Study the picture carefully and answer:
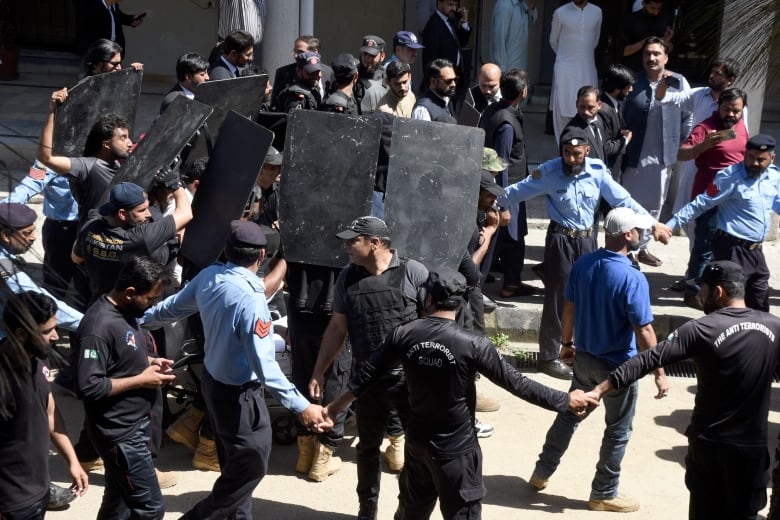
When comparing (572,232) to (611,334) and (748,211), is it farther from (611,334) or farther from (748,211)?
(611,334)

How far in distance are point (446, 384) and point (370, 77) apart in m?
4.69

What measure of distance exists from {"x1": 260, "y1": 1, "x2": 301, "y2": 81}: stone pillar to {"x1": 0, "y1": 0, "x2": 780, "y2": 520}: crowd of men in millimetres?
1232

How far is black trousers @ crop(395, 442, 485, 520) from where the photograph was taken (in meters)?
5.06

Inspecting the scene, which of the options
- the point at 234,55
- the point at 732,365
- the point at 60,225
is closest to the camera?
the point at 732,365

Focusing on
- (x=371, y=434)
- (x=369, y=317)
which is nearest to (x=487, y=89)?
(x=369, y=317)

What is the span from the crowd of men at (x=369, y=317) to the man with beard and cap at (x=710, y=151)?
0.05 ft

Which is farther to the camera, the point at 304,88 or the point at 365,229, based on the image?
the point at 304,88

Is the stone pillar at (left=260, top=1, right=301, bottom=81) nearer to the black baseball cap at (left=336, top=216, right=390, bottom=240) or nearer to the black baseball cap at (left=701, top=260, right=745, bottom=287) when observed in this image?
the black baseball cap at (left=336, top=216, right=390, bottom=240)

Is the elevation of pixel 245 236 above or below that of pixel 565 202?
above

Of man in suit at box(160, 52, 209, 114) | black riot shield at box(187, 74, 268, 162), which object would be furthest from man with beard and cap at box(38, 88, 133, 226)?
man in suit at box(160, 52, 209, 114)

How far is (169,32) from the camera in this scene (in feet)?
47.1

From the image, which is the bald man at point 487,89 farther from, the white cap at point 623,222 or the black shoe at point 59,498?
the black shoe at point 59,498

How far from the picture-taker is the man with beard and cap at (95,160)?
22.1 ft

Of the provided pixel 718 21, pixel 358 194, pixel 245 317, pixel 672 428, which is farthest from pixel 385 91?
pixel 718 21
